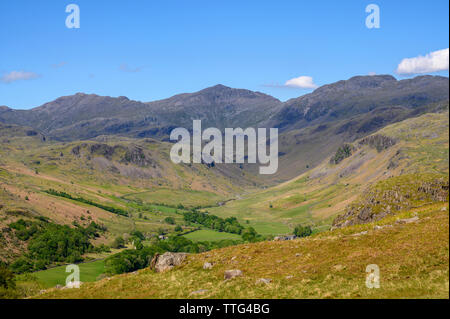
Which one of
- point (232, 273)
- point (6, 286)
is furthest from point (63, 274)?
point (232, 273)

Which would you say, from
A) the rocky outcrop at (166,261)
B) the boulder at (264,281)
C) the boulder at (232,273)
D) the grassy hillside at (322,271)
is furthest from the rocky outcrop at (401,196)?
the boulder at (264,281)

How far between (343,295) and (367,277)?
426 cm

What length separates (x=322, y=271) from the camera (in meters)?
41.1

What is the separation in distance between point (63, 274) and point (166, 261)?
128m

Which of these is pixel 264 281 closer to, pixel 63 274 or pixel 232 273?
pixel 232 273

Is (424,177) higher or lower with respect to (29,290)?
higher

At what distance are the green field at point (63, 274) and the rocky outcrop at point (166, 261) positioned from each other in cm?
10260

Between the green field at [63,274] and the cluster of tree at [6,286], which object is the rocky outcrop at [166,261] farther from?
the green field at [63,274]

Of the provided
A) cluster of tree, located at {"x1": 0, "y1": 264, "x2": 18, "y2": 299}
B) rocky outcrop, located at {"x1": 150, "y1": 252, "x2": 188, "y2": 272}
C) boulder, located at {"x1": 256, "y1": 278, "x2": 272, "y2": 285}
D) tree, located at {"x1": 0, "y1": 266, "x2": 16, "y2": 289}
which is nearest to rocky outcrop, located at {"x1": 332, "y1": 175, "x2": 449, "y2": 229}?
rocky outcrop, located at {"x1": 150, "y1": 252, "x2": 188, "y2": 272}

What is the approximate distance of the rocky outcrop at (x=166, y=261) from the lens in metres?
54.3
